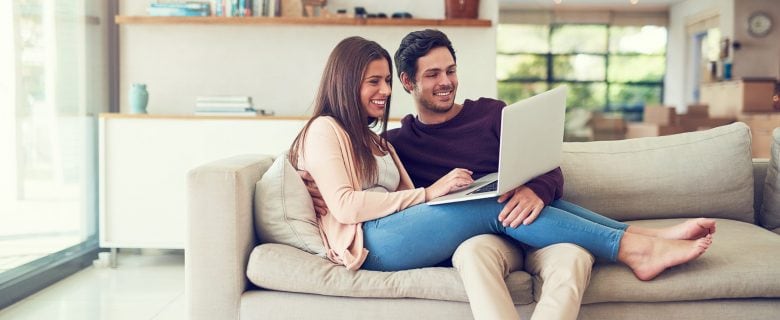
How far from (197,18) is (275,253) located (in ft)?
7.76

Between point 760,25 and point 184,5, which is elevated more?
point 760,25

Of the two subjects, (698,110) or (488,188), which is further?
(698,110)

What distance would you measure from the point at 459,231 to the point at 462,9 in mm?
2338

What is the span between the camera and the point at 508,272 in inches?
81.6

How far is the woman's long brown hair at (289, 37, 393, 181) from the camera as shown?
2.24 meters

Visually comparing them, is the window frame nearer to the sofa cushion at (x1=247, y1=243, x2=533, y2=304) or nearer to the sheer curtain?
Result: the sheer curtain

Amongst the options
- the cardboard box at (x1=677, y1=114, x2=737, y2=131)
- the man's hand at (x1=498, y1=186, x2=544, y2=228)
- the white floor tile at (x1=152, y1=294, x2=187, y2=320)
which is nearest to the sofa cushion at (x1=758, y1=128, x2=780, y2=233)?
the man's hand at (x1=498, y1=186, x2=544, y2=228)

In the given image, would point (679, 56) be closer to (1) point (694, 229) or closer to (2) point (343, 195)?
(1) point (694, 229)

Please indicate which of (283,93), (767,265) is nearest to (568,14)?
(283,93)

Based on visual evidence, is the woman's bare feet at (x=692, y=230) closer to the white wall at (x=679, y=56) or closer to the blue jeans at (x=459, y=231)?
the blue jeans at (x=459, y=231)

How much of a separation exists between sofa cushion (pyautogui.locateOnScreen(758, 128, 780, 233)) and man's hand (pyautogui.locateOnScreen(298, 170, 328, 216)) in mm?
1593

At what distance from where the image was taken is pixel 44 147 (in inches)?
142

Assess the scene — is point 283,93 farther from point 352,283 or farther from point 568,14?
point 568,14

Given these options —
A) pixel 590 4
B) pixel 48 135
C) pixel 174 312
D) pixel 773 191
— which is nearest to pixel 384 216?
pixel 174 312
